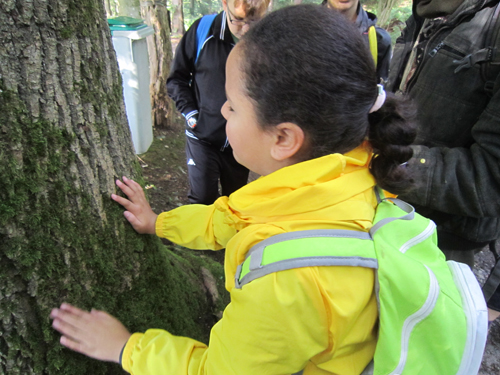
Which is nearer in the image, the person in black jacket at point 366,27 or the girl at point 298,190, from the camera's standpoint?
the girl at point 298,190

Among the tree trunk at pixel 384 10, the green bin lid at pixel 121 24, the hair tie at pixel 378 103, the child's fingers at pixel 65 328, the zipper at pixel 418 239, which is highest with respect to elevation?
the tree trunk at pixel 384 10

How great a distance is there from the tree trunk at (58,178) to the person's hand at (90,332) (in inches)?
1.7

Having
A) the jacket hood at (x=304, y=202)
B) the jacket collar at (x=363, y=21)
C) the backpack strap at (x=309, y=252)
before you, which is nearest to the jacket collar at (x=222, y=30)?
the jacket collar at (x=363, y=21)

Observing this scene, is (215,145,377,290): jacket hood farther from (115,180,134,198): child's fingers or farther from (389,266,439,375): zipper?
(115,180,134,198): child's fingers

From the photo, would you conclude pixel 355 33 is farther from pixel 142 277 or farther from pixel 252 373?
pixel 142 277

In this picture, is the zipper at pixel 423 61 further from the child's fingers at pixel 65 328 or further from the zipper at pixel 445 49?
the child's fingers at pixel 65 328

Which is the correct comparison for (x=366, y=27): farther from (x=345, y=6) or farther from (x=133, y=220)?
(x=133, y=220)

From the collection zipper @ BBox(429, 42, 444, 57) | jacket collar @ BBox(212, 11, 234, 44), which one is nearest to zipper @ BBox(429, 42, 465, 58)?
zipper @ BBox(429, 42, 444, 57)

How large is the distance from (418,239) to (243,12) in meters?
2.18

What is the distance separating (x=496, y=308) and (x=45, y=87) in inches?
109

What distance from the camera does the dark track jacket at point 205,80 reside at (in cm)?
281

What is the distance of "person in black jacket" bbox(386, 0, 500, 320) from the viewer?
1621mm

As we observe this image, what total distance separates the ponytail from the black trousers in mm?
2047

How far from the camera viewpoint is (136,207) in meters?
1.58
